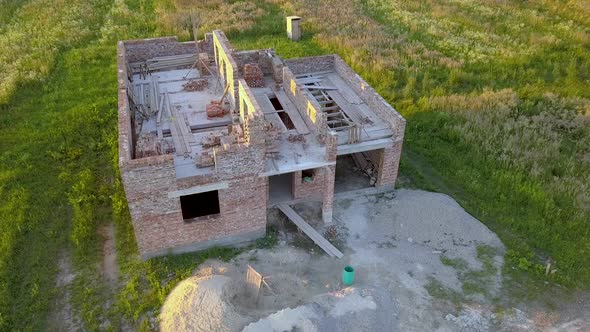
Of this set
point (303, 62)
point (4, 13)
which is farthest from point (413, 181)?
point (4, 13)

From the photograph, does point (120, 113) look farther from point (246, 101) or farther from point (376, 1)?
point (376, 1)

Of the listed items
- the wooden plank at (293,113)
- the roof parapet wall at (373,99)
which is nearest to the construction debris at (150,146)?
the wooden plank at (293,113)

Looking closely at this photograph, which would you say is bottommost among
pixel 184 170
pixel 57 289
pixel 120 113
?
pixel 57 289

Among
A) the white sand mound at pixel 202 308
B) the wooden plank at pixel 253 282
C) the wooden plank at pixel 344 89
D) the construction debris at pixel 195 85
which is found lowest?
the wooden plank at pixel 253 282

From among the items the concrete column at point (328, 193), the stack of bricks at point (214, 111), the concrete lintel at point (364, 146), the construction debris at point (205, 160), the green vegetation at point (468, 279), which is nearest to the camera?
the green vegetation at point (468, 279)

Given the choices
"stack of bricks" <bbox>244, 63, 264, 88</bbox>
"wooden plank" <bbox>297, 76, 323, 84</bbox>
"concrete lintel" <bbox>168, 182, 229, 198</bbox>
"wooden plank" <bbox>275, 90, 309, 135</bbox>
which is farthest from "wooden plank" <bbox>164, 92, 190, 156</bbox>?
"wooden plank" <bbox>297, 76, 323, 84</bbox>

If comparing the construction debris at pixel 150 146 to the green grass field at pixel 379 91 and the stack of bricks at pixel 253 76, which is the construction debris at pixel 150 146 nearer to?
the green grass field at pixel 379 91

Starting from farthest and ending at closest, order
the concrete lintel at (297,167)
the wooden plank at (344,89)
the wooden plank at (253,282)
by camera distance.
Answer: the wooden plank at (344,89) → the concrete lintel at (297,167) → the wooden plank at (253,282)

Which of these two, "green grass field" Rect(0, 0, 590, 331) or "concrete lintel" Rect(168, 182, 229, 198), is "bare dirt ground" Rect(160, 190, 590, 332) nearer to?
"green grass field" Rect(0, 0, 590, 331)
